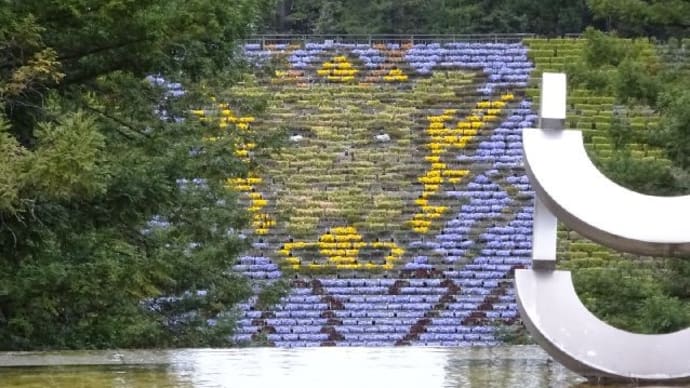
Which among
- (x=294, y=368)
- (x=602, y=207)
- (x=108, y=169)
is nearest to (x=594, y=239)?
(x=602, y=207)

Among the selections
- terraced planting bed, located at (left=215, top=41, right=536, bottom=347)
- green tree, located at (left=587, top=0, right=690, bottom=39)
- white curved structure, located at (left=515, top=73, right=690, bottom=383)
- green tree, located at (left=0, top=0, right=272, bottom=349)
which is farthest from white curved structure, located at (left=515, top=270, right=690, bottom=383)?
terraced planting bed, located at (left=215, top=41, right=536, bottom=347)

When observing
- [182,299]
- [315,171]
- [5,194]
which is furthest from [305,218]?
[5,194]

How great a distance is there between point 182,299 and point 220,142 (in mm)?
2110

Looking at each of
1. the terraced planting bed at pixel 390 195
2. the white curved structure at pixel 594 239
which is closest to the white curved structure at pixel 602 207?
the white curved structure at pixel 594 239

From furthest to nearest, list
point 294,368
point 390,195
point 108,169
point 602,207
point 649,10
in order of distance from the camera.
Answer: point 390,195 → point 649,10 → point 108,169 → point 294,368 → point 602,207

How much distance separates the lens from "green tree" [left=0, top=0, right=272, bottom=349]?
6281mm

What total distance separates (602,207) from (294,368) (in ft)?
4.24

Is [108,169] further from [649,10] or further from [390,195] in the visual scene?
[390,195]

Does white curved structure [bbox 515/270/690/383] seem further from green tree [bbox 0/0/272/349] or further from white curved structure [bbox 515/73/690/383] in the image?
green tree [bbox 0/0/272/349]

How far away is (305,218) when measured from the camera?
949 inches

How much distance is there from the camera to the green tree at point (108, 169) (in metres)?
6.28

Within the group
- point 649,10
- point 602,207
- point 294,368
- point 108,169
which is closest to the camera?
point 602,207

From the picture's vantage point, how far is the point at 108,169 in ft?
22.2

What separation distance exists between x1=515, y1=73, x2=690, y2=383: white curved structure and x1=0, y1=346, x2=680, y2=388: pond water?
158mm
